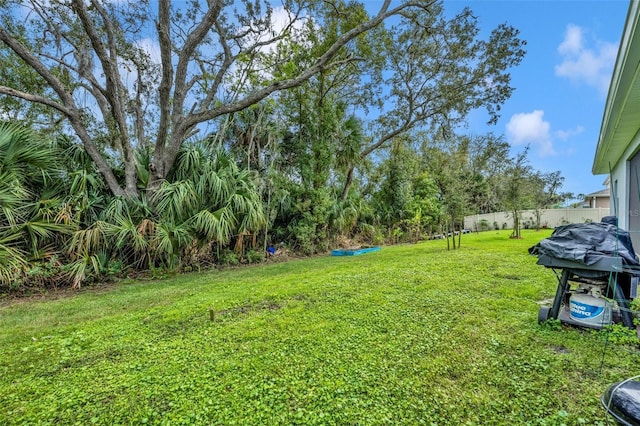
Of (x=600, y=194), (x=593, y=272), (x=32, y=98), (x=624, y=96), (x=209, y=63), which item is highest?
(x=209, y=63)

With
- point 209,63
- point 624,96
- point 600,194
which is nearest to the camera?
point 624,96

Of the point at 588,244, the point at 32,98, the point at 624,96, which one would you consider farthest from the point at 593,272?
the point at 32,98

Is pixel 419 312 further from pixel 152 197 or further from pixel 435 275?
pixel 152 197

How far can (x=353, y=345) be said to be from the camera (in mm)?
2221

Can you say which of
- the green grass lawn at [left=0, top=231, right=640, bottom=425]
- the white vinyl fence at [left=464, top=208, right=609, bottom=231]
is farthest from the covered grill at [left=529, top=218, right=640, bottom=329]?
the white vinyl fence at [left=464, top=208, right=609, bottom=231]

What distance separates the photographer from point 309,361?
2.00 metres

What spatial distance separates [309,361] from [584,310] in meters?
2.41

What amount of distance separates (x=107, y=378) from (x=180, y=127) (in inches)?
207

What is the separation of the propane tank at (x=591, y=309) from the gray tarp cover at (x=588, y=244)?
0.40 metres

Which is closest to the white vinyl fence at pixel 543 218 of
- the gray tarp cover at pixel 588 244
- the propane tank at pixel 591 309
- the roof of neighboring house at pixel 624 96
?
the roof of neighboring house at pixel 624 96

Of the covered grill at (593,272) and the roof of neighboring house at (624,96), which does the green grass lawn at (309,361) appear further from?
the roof of neighboring house at (624,96)

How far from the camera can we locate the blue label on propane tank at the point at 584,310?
Result: 93.2 inches

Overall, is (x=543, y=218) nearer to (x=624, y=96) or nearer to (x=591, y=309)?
(x=624, y=96)

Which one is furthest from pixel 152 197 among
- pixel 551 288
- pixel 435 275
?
pixel 551 288
